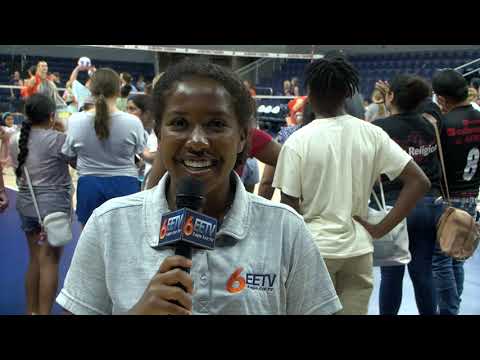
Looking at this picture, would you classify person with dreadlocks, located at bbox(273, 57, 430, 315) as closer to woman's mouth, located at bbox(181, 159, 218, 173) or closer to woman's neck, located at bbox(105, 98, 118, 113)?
woman's mouth, located at bbox(181, 159, 218, 173)

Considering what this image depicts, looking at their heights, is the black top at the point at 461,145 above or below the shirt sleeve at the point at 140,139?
below

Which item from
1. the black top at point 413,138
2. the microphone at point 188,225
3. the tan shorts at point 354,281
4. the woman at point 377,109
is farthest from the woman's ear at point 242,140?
the woman at point 377,109

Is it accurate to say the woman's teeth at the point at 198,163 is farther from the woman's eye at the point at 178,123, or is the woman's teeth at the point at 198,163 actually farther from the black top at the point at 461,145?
the black top at the point at 461,145

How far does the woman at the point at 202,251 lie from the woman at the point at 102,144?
2.14 m

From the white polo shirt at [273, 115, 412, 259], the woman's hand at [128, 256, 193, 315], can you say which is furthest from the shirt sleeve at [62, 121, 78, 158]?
the woman's hand at [128, 256, 193, 315]

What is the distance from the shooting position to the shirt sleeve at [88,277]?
120 centimetres

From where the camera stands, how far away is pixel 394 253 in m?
2.56

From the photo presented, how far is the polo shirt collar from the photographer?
3.98ft

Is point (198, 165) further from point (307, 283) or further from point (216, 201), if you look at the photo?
point (307, 283)

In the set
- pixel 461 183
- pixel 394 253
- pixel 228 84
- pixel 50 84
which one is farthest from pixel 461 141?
pixel 50 84

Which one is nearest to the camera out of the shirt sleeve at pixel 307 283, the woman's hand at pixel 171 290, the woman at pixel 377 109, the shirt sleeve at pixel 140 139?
the woman's hand at pixel 171 290

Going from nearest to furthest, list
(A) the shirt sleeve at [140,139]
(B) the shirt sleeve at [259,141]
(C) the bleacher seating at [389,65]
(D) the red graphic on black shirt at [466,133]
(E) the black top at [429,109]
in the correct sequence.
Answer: (B) the shirt sleeve at [259,141]
(E) the black top at [429,109]
(D) the red graphic on black shirt at [466,133]
(A) the shirt sleeve at [140,139]
(C) the bleacher seating at [389,65]

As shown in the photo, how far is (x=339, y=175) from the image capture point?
2.22 metres
